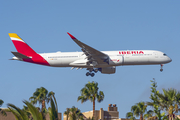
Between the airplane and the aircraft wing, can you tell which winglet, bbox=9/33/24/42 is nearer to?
the airplane

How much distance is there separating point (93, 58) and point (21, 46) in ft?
47.7

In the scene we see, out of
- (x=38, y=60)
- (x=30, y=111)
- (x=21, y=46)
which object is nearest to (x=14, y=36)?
(x=21, y=46)

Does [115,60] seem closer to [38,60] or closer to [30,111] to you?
[38,60]

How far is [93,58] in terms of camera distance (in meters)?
49.7

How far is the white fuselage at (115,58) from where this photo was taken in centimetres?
4831

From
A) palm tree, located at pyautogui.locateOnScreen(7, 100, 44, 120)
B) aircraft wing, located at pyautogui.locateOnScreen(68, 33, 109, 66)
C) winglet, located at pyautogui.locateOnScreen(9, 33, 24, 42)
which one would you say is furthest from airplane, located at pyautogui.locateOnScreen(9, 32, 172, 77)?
palm tree, located at pyautogui.locateOnScreen(7, 100, 44, 120)

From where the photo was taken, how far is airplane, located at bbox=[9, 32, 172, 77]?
48.3 m

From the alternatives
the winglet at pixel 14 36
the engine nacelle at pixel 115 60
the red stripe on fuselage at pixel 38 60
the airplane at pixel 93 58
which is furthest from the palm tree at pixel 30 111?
the winglet at pixel 14 36

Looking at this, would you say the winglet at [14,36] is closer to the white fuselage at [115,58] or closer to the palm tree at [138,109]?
the white fuselage at [115,58]

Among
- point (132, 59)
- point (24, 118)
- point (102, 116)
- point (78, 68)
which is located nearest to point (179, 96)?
point (24, 118)

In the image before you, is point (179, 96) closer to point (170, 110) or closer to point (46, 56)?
point (170, 110)

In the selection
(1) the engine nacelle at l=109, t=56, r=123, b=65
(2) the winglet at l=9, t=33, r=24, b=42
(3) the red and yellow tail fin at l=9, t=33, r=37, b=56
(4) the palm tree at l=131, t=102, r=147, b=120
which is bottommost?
(4) the palm tree at l=131, t=102, r=147, b=120

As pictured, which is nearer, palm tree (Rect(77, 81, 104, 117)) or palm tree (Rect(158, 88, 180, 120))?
palm tree (Rect(158, 88, 180, 120))

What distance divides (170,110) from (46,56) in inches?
1230
